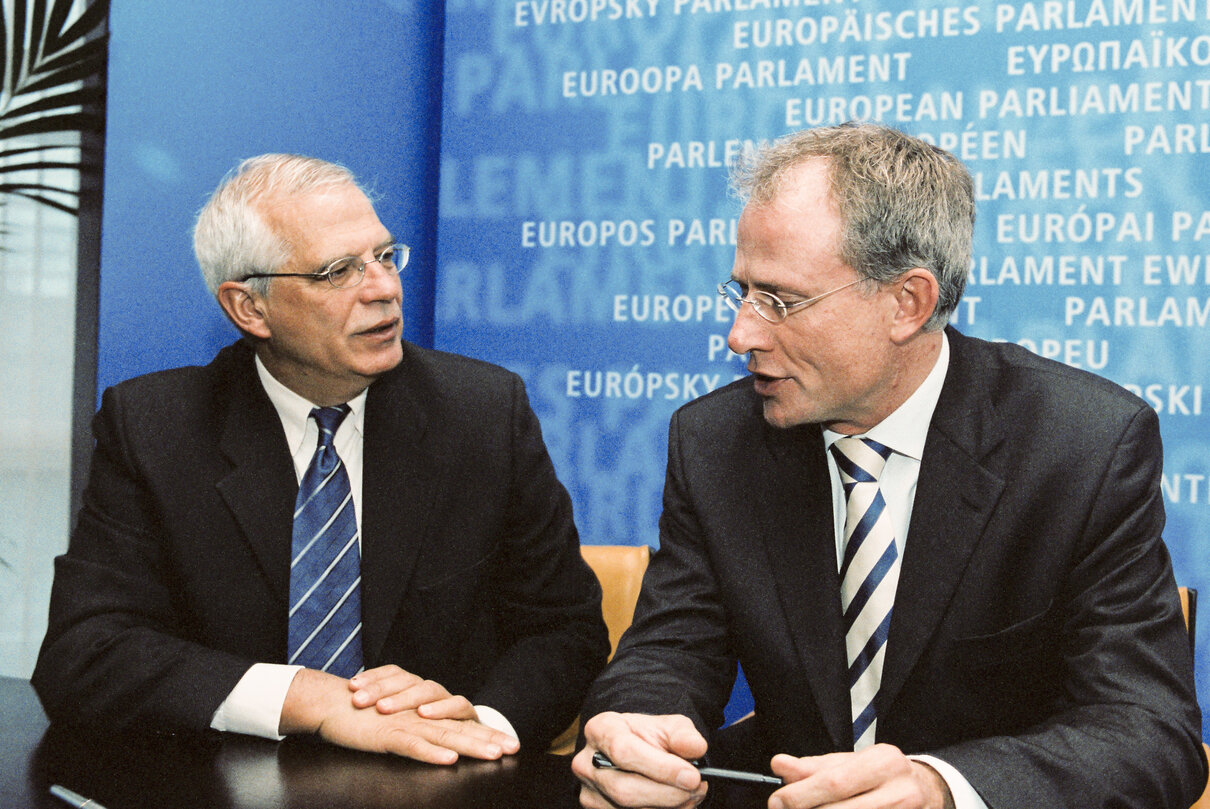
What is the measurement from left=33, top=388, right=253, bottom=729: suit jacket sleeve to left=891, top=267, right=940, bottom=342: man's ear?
3.64 ft

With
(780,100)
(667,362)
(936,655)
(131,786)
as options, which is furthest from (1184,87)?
(131,786)

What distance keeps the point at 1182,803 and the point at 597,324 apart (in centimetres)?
235

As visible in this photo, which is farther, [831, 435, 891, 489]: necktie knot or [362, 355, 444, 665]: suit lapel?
[362, 355, 444, 665]: suit lapel

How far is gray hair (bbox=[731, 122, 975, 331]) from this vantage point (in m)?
1.56

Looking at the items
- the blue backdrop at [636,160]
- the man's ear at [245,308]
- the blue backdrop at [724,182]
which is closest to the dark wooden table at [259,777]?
the man's ear at [245,308]

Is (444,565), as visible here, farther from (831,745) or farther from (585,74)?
(585,74)

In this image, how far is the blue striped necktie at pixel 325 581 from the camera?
1.78m

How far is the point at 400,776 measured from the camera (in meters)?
1.24

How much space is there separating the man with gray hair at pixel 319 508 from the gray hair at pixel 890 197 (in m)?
0.71

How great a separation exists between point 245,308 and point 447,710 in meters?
0.96

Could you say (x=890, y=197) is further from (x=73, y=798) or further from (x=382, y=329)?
(x=73, y=798)

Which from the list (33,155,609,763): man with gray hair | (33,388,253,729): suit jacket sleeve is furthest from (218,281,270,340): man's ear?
(33,388,253,729): suit jacket sleeve

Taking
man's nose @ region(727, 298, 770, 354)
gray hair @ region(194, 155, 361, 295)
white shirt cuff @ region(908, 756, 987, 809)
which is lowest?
white shirt cuff @ region(908, 756, 987, 809)

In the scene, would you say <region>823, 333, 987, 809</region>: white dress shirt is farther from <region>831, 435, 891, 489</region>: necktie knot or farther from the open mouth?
the open mouth
